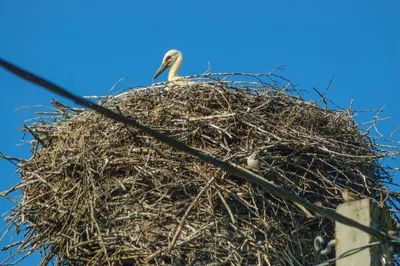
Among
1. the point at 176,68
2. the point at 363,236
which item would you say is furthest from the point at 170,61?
the point at 363,236

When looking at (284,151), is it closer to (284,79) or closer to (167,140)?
(284,79)

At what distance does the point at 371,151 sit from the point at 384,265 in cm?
308

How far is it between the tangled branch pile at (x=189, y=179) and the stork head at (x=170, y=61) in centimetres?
177

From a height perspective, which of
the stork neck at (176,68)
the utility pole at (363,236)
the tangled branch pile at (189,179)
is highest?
the stork neck at (176,68)

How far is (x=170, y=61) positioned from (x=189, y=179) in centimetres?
296

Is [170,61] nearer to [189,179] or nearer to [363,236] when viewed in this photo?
[189,179]

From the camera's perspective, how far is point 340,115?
6750 millimetres

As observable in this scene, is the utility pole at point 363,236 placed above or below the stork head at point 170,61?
below

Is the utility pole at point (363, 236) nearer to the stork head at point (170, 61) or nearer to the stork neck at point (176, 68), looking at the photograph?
the stork neck at point (176, 68)

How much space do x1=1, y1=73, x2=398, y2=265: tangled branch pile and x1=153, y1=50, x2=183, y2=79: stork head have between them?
69.6 inches

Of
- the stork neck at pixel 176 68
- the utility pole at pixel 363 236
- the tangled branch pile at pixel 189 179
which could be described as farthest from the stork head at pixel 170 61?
the utility pole at pixel 363 236

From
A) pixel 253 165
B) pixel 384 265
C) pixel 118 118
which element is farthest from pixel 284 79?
pixel 118 118

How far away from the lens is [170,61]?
28.0 feet

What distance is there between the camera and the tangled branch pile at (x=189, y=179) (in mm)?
5473
